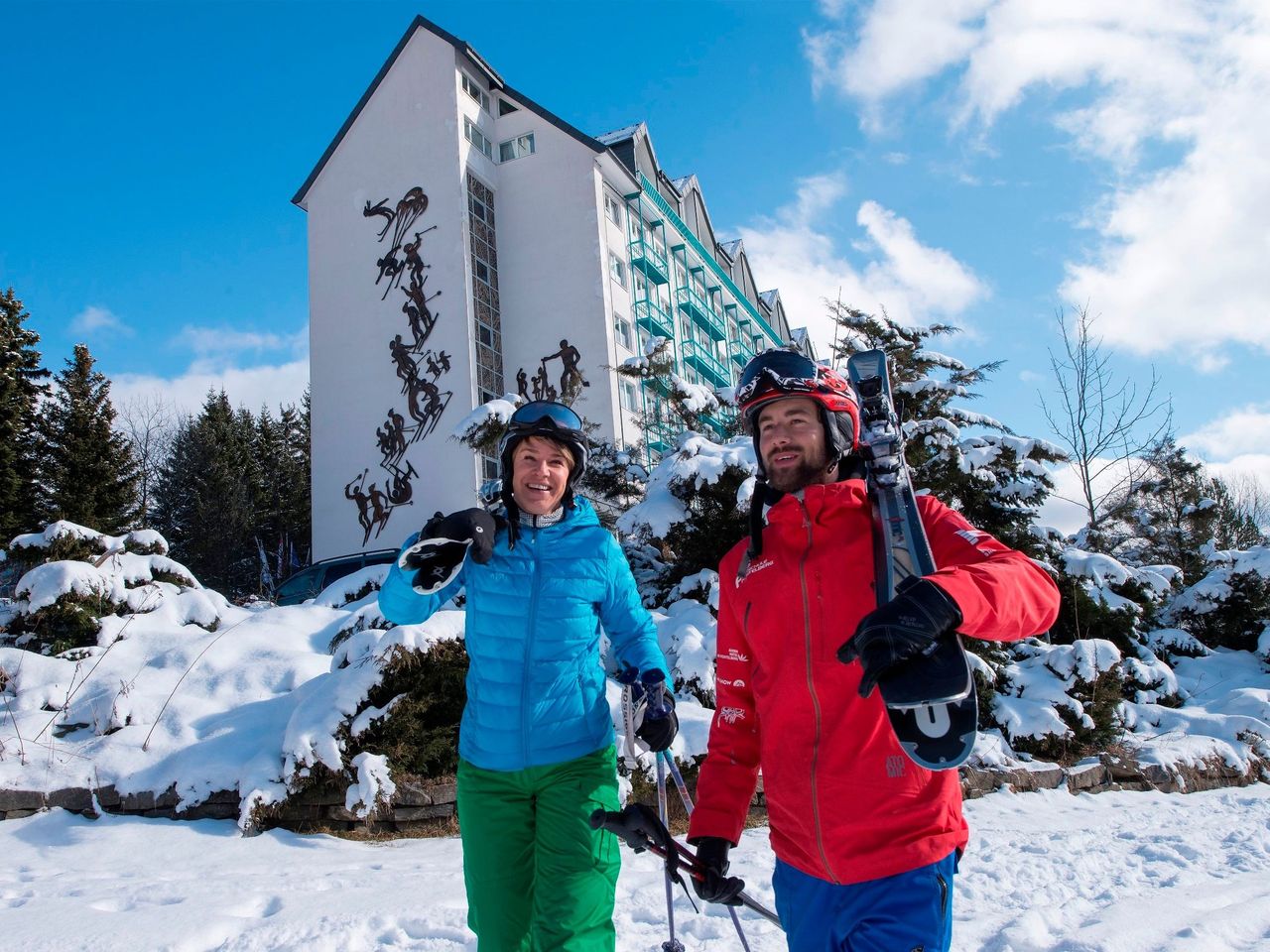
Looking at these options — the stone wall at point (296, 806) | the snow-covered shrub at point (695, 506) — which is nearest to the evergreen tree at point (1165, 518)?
the snow-covered shrub at point (695, 506)

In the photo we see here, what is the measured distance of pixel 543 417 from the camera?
3.08 m

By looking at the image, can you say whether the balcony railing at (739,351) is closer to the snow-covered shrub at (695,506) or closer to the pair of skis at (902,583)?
the snow-covered shrub at (695,506)

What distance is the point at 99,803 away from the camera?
5.60 metres

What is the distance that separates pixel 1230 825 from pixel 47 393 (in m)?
28.9

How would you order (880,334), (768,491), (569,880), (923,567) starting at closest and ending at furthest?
(923,567) < (768,491) < (569,880) < (880,334)

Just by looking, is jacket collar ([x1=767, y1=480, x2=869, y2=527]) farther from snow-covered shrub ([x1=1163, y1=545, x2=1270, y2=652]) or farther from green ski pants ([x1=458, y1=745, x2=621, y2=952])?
snow-covered shrub ([x1=1163, y1=545, x2=1270, y2=652])

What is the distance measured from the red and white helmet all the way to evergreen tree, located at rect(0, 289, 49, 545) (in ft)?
77.9

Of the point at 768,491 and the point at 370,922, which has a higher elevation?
the point at 768,491

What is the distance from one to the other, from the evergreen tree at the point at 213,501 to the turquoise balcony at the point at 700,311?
21.5 metres

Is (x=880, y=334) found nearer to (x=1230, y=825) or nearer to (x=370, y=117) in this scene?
(x=1230, y=825)

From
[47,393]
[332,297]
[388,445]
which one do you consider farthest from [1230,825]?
[47,393]

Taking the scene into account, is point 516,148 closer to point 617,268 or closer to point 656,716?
point 617,268

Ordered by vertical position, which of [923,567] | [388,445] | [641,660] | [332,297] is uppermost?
[332,297]

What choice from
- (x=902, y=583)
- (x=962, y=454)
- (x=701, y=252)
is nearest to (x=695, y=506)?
(x=962, y=454)
